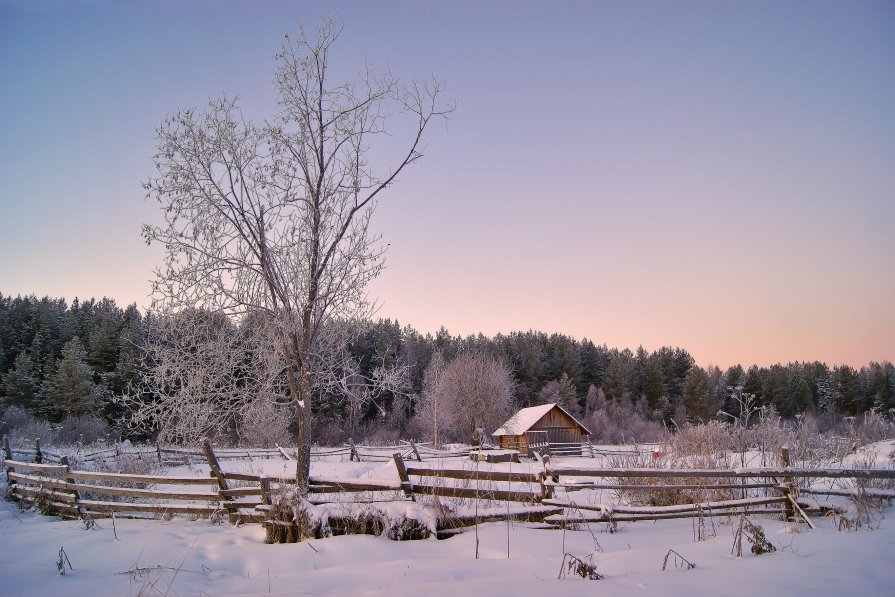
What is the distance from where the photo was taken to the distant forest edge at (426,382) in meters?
40.4

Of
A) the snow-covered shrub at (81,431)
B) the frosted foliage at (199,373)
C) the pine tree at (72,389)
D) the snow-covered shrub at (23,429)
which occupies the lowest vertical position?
the snow-covered shrub at (81,431)

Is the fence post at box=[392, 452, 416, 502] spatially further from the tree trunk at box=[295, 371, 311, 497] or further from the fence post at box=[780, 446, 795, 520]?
the fence post at box=[780, 446, 795, 520]

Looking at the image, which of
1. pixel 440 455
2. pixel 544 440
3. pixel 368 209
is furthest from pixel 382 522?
pixel 544 440

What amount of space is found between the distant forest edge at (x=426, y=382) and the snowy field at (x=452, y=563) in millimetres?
18921

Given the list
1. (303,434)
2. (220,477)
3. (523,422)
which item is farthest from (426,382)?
(303,434)

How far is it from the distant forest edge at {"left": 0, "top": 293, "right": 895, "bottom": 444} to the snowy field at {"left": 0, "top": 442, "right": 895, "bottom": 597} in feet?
62.1

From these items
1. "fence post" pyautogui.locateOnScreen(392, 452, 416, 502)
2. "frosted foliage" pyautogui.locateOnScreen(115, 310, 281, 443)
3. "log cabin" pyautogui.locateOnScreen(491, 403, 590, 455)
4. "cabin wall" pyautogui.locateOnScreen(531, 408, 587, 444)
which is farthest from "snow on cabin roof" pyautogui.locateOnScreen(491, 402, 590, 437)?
"frosted foliage" pyautogui.locateOnScreen(115, 310, 281, 443)

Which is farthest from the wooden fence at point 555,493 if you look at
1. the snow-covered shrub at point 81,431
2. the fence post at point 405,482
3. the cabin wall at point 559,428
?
the snow-covered shrub at point 81,431

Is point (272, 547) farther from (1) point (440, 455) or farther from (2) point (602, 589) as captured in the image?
(1) point (440, 455)

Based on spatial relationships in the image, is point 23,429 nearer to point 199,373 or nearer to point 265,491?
point 199,373

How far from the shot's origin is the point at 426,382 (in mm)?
47469

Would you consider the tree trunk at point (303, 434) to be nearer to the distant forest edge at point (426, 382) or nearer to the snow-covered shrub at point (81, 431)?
the distant forest edge at point (426, 382)

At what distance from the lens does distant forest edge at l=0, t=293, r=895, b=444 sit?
4044 centimetres

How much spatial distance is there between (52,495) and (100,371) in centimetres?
4269
